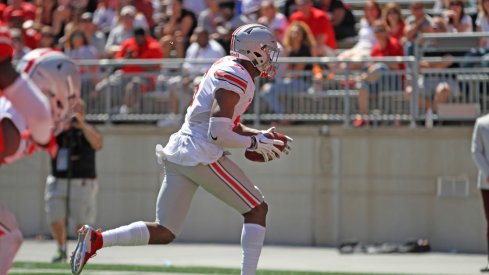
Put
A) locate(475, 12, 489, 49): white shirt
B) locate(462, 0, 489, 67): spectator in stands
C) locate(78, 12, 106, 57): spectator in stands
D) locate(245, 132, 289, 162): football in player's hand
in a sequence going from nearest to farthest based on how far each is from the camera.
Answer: locate(245, 132, 289, 162): football in player's hand, locate(462, 0, 489, 67): spectator in stands, locate(475, 12, 489, 49): white shirt, locate(78, 12, 106, 57): spectator in stands

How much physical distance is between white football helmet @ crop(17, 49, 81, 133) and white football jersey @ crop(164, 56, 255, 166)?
171cm

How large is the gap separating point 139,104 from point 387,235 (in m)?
4.11

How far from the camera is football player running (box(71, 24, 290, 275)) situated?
9.12 meters

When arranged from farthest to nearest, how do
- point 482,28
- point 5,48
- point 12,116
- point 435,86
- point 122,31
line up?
point 122,31 < point 482,28 < point 435,86 < point 12,116 < point 5,48

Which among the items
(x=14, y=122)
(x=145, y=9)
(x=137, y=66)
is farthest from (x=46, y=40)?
(x=14, y=122)

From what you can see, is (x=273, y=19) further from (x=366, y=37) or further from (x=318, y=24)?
(x=366, y=37)

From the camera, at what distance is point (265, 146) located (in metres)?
9.11

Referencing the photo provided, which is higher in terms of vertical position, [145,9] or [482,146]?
[145,9]

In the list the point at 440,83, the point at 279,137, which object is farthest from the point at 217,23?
the point at 279,137

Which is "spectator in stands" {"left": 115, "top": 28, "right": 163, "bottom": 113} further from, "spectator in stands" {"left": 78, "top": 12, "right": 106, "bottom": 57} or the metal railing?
"spectator in stands" {"left": 78, "top": 12, "right": 106, "bottom": 57}

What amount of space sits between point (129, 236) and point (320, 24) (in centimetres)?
975

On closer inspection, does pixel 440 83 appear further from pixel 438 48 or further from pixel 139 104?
pixel 139 104

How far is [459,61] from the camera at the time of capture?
55.0 feet

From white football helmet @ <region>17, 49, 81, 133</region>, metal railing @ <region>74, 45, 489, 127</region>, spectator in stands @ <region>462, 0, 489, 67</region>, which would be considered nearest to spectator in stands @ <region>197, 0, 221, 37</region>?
metal railing @ <region>74, 45, 489, 127</region>
